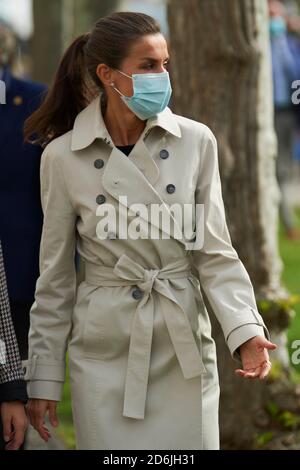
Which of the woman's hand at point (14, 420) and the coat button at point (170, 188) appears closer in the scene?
the woman's hand at point (14, 420)

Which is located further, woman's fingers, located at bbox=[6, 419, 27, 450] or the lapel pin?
the lapel pin

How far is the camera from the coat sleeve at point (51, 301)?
13.3 ft

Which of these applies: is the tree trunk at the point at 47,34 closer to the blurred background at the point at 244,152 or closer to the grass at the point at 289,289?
the grass at the point at 289,289

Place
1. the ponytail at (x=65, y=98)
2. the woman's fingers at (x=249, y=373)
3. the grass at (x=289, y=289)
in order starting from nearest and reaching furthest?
1. the woman's fingers at (x=249, y=373)
2. the ponytail at (x=65, y=98)
3. the grass at (x=289, y=289)

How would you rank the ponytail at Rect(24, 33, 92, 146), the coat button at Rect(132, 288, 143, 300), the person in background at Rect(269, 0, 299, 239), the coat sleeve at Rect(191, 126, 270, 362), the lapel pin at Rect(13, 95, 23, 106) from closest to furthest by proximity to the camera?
the coat sleeve at Rect(191, 126, 270, 362)
the coat button at Rect(132, 288, 143, 300)
the ponytail at Rect(24, 33, 92, 146)
the lapel pin at Rect(13, 95, 23, 106)
the person in background at Rect(269, 0, 299, 239)

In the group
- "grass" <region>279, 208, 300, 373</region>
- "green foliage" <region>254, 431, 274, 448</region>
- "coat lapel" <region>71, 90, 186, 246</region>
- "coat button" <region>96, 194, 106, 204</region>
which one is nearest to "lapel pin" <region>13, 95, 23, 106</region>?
"coat lapel" <region>71, 90, 186, 246</region>

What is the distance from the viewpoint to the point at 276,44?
40.5 feet

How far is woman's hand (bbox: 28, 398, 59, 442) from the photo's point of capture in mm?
4062

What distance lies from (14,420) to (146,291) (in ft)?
1.92

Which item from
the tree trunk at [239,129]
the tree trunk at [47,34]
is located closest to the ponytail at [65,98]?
the tree trunk at [239,129]

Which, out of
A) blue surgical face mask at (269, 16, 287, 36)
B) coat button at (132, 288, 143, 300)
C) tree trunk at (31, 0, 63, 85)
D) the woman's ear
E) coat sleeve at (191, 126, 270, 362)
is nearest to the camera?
coat sleeve at (191, 126, 270, 362)

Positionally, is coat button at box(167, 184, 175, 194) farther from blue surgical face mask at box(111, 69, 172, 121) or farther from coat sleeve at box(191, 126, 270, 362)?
blue surgical face mask at box(111, 69, 172, 121)

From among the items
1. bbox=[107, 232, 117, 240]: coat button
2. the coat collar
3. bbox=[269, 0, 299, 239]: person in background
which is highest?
the coat collar

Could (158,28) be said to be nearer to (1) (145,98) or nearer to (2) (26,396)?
(1) (145,98)
